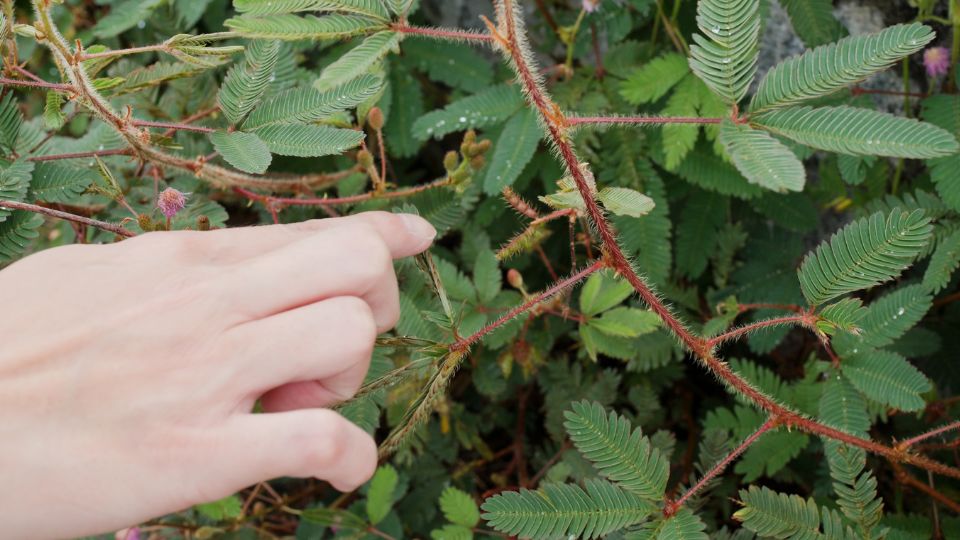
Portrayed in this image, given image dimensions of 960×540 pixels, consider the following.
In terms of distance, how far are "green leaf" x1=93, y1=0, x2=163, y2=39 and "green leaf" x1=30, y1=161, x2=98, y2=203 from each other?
0.70m

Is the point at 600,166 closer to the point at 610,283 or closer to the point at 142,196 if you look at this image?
the point at 610,283

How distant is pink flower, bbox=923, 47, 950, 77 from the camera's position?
6.36ft

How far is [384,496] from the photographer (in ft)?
6.82

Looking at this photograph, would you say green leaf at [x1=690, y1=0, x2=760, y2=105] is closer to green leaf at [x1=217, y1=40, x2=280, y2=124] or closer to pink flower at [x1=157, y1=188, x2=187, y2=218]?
green leaf at [x1=217, y1=40, x2=280, y2=124]

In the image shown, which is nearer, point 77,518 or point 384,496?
point 77,518

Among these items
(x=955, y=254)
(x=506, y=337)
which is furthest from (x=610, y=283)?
(x=955, y=254)

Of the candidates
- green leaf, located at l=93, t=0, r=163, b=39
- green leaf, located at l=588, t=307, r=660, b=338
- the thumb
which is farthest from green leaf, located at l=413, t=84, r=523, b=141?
the thumb

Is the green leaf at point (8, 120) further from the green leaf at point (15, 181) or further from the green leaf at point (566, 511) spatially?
the green leaf at point (566, 511)

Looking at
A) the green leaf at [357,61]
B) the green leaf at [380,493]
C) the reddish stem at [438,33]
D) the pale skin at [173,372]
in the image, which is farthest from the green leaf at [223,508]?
the reddish stem at [438,33]

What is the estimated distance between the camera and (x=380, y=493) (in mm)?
2078

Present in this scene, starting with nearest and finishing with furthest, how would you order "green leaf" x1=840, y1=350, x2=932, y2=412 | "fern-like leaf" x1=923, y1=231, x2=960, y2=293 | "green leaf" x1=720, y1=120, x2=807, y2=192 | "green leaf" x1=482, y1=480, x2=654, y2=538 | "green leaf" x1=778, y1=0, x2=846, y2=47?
"green leaf" x1=720, y1=120, x2=807, y2=192
"green leaf" x1=482, y1=480, x2=654, y2=538
"green leaf" x1=840, y1=350, x2=932, y2=412
"fern-like leaf" x1=923, y1=231, x2=960, y2=293
"green leaf" x1=778, y1=0, x2=846, y2=47

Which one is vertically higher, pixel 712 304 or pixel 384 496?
pixel 712 304

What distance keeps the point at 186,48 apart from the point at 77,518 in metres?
0.86

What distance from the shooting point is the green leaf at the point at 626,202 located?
1227 millimetres
